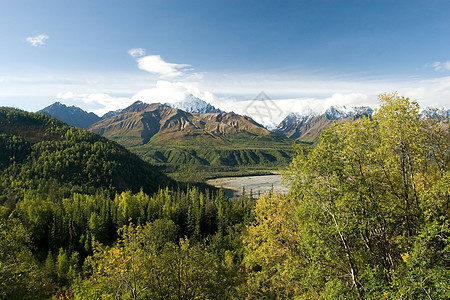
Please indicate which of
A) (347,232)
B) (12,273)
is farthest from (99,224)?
(347,232)

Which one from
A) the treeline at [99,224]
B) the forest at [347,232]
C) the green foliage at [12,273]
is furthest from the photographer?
the treeline at [99,224]

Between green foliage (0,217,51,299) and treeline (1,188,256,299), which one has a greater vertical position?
green foliage (0,217,51,299)

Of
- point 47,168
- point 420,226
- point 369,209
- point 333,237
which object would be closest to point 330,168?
point 369,209

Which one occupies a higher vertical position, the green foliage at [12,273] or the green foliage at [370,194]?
the green foliage at [370,194]

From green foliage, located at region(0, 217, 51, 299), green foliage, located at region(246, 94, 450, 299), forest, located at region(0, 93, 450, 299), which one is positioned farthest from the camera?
green foliage, located at region(0, 217, 51, 299)

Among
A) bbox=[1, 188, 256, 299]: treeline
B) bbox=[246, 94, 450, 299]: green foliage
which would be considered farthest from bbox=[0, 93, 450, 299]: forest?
bbox=[1, 188, 256, 299]: treeline

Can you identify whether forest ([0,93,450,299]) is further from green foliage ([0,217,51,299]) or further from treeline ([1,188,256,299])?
treeline ([1,188,256,299])

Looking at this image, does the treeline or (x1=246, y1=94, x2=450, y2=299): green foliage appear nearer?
(x1=246, y1=94, x2=450, y2=299): green foliage

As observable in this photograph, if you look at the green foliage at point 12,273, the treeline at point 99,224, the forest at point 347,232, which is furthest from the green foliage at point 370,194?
the treeline at point 99,224

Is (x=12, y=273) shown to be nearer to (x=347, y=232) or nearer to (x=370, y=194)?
(x=347, y=232)

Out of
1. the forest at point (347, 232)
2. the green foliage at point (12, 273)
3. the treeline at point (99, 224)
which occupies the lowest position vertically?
the treeline at point (99, 224)

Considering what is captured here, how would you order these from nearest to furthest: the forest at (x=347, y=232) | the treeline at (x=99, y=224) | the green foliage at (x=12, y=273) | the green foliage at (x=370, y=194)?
1. the forest at (x=347, y=232)
2. the green foliage at (x=370, y=194)
3. the green foliage at (x=12, y=273)
4. the treeline at (x=99, y=224)

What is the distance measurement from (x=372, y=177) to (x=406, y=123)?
4126mm

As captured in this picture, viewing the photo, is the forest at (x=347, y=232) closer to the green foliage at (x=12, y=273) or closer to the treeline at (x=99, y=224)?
the green foliage at (x=12, y=273)
